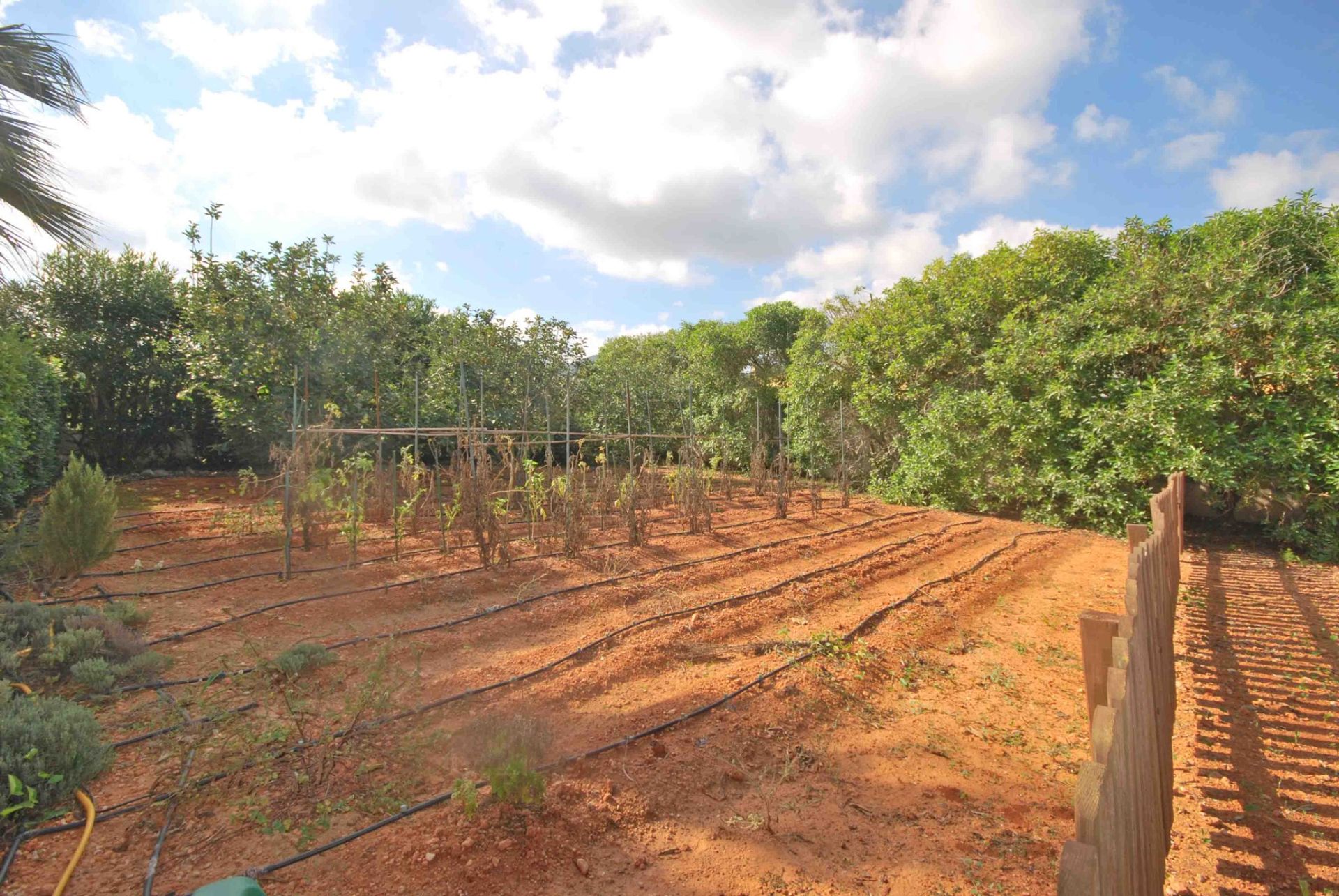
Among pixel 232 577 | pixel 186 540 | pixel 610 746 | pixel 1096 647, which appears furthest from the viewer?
pixel 186 540

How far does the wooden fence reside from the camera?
2.91ft

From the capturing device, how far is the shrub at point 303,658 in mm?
3152

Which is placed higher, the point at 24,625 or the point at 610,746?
the point at 24,625

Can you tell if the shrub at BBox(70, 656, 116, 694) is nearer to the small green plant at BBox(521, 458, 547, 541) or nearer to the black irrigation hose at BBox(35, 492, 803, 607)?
the black irrigation hose at BBox(35, 492, 803, 607)

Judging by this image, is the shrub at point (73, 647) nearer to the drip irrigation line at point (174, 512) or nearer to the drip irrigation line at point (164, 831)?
the drip irrigation line at point (164, 831)

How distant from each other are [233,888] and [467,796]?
731 millimetres

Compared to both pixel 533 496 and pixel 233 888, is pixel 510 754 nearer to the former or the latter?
pixel 233 888

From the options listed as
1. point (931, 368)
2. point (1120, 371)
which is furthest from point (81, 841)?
point (931, 368)

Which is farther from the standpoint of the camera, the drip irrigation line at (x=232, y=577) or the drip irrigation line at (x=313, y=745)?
the drip irrigation line at (x=232, y=577)

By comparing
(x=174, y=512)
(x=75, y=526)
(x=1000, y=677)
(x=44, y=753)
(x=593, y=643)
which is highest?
(x=75, y=526)

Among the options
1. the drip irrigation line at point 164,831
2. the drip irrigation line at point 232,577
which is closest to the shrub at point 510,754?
the drip irrigation line at point 164,831

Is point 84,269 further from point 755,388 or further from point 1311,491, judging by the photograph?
point 1311,491

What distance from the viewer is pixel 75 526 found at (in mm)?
4383

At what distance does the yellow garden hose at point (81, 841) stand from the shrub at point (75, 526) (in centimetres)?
303
